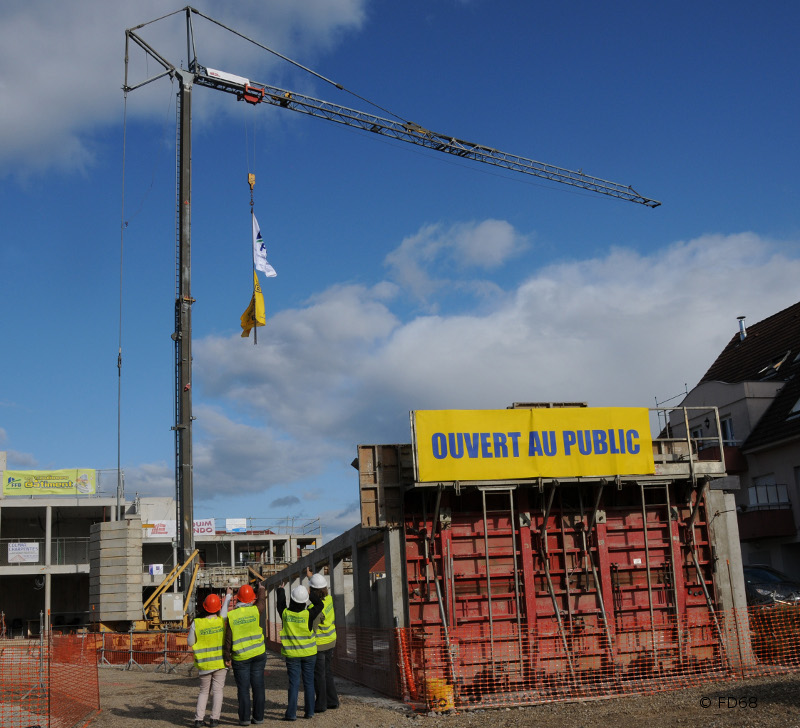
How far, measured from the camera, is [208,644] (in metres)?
11.1

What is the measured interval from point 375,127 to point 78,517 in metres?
31.5

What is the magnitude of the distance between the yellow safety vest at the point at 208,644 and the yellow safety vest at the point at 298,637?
3.65ft

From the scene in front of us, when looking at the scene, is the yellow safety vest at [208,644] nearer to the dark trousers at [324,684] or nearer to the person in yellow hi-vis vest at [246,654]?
the person in yellow hi-vis vest at [246,654]

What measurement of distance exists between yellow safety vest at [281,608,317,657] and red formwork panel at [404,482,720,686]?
10.7ft

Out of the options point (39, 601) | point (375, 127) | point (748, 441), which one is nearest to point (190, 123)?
point (375, 127)

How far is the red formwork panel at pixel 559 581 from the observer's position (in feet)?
50.3

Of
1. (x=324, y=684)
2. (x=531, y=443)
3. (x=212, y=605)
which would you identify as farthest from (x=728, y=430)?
(x=212, y=605)

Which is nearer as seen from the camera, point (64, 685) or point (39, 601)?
point (64, 685)

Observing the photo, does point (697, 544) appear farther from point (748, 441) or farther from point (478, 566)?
point (748, 441)

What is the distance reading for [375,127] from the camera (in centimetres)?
5475

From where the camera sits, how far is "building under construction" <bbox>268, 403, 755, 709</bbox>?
15.2m

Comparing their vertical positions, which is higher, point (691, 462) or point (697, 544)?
point (691, 462)

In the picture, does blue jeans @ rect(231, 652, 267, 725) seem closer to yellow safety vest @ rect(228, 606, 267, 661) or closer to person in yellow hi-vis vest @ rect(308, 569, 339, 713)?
yellow safety vest @ rect(228, 606, 267, 661)

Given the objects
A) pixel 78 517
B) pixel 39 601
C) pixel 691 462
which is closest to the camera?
pixel 691 462
